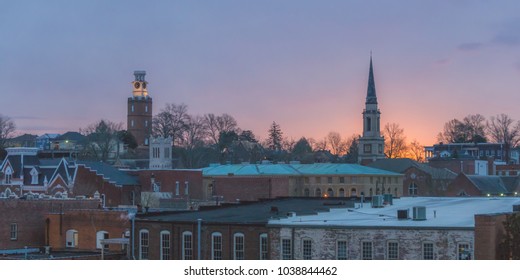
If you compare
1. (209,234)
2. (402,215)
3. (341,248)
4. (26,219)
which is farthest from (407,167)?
(341,248)

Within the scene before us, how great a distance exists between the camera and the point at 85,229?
49.1 meters

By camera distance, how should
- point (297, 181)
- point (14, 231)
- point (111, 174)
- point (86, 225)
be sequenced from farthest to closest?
point (297, 181) < point (111, 174) < point (14, 231) < point (86, 225)

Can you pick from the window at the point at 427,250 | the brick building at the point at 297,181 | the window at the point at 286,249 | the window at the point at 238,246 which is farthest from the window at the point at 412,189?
the window at the point at 427,250

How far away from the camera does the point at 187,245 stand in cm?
3662

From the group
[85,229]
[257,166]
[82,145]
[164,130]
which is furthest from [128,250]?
[164,130]

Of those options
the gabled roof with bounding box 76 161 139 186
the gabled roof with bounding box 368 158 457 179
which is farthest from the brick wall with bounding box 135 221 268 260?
the gabled roof with bounding box 368 158 457 179

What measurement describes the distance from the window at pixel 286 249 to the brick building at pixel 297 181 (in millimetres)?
49035

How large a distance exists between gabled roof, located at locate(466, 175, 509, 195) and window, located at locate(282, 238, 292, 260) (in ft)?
141

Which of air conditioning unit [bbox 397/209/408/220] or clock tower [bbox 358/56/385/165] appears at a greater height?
clock tower [bbox 358/56/385/165]

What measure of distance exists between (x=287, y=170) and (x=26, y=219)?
128 feet

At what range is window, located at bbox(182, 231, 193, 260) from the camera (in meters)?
36.3

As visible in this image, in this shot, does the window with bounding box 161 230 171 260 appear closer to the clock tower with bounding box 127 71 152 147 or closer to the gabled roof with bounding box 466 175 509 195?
the gabled roof with bounding box 466 175 509 195

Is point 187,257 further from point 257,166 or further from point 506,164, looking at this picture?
point 506,164

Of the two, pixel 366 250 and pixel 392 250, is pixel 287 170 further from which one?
pixel 392 250
